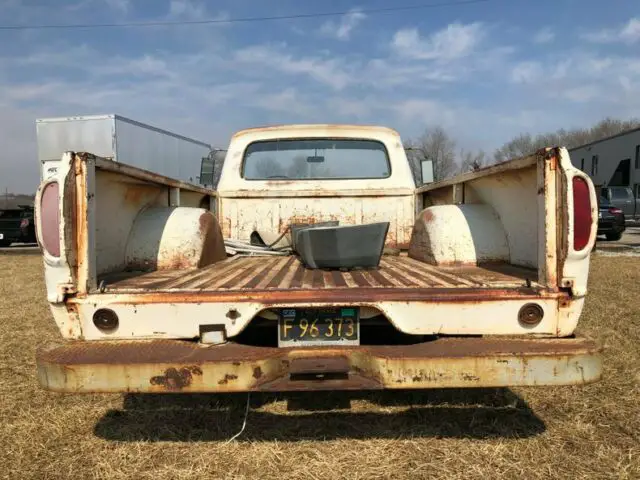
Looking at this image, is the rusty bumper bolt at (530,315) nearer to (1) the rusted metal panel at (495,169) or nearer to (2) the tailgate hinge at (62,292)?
(1) the rusted metal panel at (495,169)

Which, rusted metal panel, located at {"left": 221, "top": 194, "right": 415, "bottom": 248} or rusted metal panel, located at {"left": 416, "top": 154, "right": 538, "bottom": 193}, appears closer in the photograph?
rusted metal panel, located at {"left": 416, "top": 154, "right": 538, "bottom": 193}

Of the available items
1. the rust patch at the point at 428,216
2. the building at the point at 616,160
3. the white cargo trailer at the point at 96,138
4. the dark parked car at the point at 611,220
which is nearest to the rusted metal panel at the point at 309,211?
the rust patch at the point at 428,216

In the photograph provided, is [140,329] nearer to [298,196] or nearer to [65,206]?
[65,206]

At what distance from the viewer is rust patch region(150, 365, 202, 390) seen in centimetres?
195

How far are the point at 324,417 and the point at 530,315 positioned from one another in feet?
4.52

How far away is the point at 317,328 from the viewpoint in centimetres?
216

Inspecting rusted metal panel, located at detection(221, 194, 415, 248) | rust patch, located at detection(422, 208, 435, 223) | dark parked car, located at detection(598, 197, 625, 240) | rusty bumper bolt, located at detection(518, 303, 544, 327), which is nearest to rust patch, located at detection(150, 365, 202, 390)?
rusty bumper bolt, located at detection(518, 303, 544, 327)

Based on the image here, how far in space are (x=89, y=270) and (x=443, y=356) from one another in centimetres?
156

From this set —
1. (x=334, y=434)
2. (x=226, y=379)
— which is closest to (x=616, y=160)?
(x=334, y=434)

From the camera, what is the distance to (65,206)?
2.01m

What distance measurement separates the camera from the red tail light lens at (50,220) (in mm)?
2025

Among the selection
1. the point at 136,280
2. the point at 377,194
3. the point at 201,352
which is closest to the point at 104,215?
the point at 136,280

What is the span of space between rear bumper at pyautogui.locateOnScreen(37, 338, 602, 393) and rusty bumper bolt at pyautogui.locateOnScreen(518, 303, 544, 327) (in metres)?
0.11

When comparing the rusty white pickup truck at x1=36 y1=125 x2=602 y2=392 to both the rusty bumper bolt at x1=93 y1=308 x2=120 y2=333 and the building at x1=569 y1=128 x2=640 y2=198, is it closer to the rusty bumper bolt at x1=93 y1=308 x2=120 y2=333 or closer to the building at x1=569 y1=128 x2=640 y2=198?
the rusty bumper bolt at x1=93 y1=308 x2=120 y2=333
